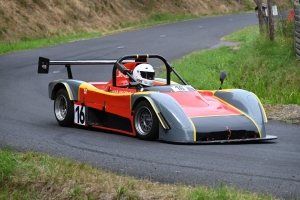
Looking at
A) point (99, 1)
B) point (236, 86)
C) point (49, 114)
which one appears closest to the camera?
point (49, 114)

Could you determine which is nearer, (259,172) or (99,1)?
(259,172)

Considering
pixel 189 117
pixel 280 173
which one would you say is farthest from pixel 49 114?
pixel 280 173

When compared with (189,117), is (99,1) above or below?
above

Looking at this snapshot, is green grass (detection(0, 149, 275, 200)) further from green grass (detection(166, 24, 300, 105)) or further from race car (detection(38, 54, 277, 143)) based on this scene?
green grass (detection(166, 24, 300, 105))

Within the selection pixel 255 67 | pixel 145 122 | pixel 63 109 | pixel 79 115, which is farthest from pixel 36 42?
pixel 145 122

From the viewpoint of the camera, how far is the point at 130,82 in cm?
1122

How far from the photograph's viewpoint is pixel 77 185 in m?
7.14

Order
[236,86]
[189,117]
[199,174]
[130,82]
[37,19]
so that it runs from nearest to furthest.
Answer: [199,174] < [189,117] < [130,82] < [236,86] < [37,19]

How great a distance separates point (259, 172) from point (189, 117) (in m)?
2.35

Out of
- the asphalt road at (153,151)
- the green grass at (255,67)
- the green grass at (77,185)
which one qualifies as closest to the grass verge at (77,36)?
the green grass at (255,67)

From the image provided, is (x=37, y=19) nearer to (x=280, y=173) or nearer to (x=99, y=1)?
(x=99, y=1)

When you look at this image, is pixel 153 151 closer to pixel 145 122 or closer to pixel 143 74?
pixel 145 122

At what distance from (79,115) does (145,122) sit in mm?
1701

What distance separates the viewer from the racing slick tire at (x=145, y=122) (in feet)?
33.7
